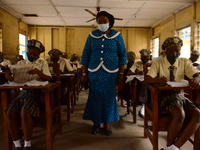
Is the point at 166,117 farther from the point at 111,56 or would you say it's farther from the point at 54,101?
the point at 54,101

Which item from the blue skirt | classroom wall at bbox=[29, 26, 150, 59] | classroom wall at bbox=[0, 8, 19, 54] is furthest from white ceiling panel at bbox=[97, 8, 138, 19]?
the blue skirt

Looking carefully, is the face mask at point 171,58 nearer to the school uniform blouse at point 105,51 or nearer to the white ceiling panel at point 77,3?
the school uniform blouse at point 105,51

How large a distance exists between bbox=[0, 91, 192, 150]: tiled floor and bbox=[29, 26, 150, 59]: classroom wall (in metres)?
7.70

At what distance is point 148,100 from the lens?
6.29 feet

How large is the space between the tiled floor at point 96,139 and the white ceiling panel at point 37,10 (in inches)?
212

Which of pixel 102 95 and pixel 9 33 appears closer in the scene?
pixel 102 95

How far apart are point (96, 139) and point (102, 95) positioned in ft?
1.90

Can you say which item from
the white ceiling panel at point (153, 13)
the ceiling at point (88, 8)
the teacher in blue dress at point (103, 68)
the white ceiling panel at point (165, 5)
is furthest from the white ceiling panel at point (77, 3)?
the teacher in blue dress at point (103, 68)

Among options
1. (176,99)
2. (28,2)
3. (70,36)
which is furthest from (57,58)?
(70,36)

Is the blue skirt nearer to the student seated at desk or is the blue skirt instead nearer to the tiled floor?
the tiled floor

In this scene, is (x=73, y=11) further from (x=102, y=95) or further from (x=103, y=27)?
(x=102, y=95)

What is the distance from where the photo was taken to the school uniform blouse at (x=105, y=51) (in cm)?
210

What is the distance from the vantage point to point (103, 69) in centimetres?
212

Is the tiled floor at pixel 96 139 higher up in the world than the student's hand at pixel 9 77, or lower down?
lower down
